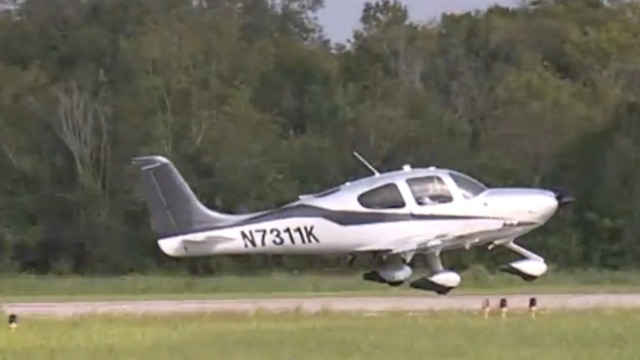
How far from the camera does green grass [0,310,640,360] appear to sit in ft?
60.2

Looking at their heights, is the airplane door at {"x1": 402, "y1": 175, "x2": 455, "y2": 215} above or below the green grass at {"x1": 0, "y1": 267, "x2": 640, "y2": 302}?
above

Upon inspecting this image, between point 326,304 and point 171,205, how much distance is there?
5645 mm

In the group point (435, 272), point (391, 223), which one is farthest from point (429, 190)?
point (435, 272)

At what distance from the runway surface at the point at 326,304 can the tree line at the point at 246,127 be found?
523 inches

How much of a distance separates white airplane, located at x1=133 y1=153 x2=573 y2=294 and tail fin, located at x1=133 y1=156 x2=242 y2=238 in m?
0.07

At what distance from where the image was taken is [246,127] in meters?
52.8

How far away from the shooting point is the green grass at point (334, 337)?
18.3 m

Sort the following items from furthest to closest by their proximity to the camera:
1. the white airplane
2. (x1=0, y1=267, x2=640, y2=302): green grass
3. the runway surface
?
(x1=0, y1=267, x2=640, y2=302): green grass → the white airplane → the runway surface

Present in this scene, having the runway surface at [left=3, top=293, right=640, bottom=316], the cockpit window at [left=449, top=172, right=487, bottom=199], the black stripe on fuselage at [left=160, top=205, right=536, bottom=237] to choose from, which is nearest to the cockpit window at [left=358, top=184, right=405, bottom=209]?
the black stripe on fuselage at [left=160, top=205, right=536, bottom=237]

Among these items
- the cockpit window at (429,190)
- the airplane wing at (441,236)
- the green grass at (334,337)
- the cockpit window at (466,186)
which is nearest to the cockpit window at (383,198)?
the cockpit window at (429,190)

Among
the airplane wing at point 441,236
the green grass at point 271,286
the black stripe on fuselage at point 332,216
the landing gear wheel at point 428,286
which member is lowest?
the green grass at point 271,286

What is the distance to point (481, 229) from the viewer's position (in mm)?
32438

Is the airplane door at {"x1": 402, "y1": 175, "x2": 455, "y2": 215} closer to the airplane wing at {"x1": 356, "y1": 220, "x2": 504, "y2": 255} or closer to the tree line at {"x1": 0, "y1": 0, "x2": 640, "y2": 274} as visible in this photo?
the airplane wing at {"x1": 356, "y1": 220, "x2": 504, "y2": 255}

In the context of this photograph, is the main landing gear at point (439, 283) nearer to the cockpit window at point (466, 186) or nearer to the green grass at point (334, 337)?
the cockpit window at point (466, 186)
